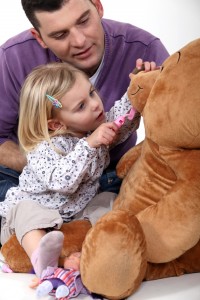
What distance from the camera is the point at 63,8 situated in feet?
4.57

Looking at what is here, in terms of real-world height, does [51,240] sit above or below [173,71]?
below

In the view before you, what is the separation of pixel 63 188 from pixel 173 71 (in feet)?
1.34

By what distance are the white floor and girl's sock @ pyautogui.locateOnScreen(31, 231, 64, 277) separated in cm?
5

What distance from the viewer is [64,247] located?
3.84ft

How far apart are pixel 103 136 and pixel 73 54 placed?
1.36ft

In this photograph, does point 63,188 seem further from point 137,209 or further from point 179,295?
point 179,295

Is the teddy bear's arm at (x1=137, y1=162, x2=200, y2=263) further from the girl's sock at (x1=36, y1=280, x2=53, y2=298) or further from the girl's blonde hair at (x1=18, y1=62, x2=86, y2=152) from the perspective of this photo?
the girl's blonde hair at (x1=18, y1=62, x2=86, y2=152)

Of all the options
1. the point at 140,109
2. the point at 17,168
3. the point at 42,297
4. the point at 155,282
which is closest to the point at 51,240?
the point at 42,297

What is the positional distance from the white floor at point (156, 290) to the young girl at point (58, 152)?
0.12 m

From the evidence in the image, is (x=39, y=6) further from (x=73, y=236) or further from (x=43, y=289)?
(x=43, y=289)

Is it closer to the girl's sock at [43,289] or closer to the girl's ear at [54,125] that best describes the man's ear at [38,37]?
the girl's ear at [54,125]

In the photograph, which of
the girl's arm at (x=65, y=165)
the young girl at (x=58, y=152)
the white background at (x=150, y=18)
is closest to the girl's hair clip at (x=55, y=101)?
the young girl at (x=58, y=152)

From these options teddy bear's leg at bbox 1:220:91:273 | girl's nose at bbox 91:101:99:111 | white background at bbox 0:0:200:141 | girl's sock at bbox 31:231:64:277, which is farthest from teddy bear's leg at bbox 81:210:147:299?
white background at bbox 0:0:200:141

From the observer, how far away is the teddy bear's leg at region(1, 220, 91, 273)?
3.87 feet
